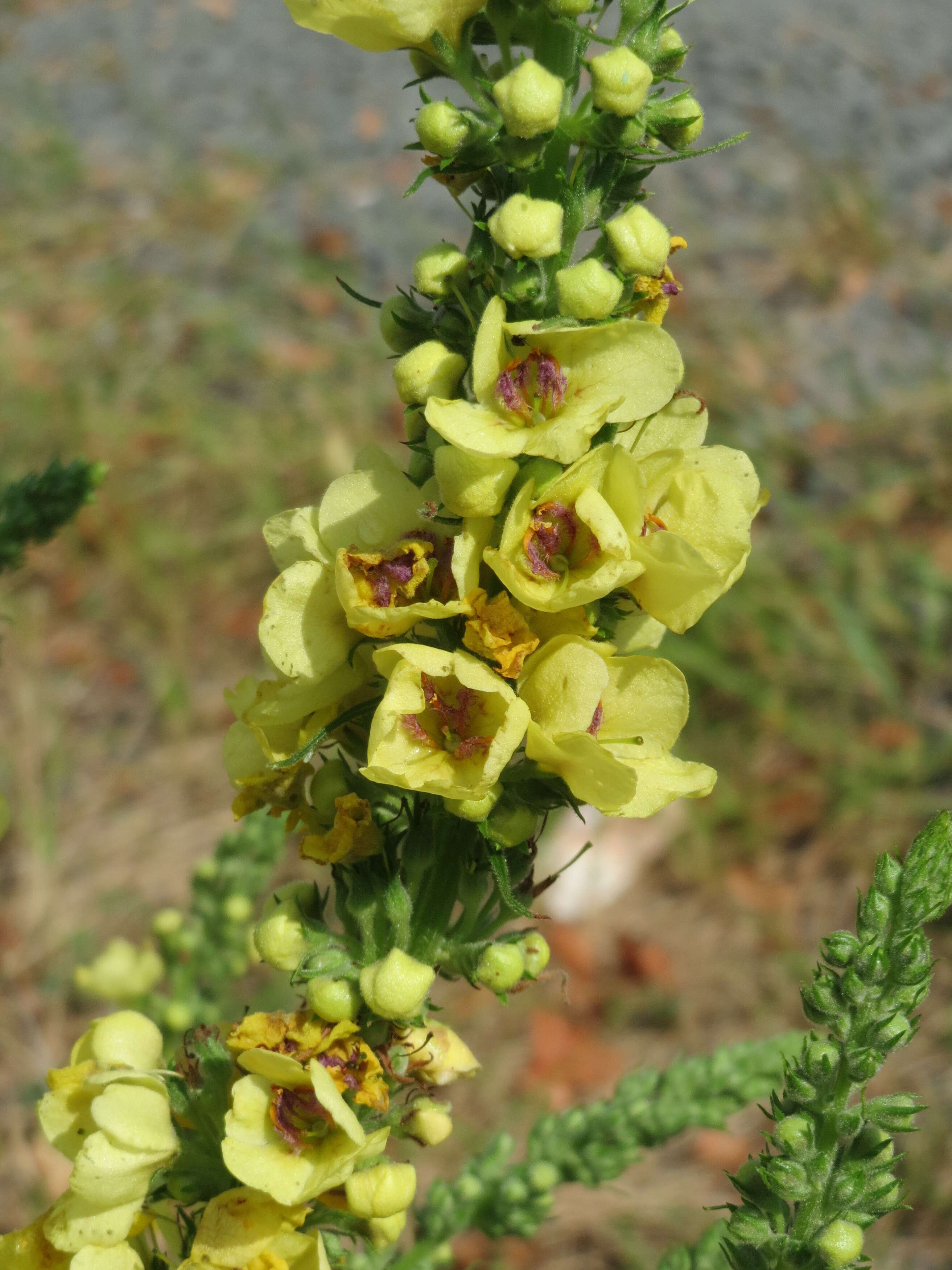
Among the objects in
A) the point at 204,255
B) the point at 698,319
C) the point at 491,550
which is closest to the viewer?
the point at 491,550

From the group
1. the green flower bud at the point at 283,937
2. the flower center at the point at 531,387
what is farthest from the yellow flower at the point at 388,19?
the green flower bud at the point at 283,937

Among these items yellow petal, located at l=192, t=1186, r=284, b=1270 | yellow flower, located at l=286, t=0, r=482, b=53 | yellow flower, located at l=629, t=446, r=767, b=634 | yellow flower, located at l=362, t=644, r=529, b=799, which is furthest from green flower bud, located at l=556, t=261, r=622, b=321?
yellow petal, located at l=192, t=1186, r=284, b=1270

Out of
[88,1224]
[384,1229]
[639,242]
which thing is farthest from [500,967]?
[639,242]

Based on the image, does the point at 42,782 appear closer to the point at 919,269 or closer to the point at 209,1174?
the point at 209,1174

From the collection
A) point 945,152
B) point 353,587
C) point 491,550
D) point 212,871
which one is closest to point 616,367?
point 491,550

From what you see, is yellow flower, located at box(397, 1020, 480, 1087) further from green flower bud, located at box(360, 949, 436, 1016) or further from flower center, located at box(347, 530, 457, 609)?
flower center, located at box(347, 530, 457, 609)

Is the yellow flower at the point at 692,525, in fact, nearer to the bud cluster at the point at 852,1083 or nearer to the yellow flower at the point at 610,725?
the yellow flower at the point at 610,725
